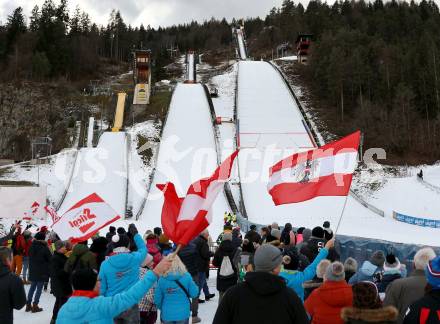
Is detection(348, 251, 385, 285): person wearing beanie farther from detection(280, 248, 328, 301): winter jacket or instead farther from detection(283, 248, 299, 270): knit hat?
detection(283, 248, 299, 270): knit hat

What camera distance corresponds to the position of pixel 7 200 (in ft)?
70.1

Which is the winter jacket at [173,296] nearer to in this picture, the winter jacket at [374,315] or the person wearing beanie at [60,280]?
the person wearing beanie at [60,280]

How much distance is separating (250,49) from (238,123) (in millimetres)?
55769

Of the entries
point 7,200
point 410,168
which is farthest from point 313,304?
point 410,168

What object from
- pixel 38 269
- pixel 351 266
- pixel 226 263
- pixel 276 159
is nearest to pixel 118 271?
pixel 226 263

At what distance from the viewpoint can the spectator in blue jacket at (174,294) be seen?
5500 millimetres

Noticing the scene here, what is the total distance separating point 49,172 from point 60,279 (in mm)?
25233

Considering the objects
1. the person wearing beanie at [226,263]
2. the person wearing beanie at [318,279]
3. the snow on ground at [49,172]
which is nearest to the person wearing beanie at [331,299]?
the person wearing beanie at [318,279]

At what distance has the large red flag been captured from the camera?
461 centimetres

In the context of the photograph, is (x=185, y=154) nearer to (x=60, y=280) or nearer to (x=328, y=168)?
(x=60, y=280)

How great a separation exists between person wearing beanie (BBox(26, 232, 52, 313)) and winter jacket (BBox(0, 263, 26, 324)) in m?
4.15

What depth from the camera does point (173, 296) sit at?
552 centimetres

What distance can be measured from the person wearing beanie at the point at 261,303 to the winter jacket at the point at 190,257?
4.42 metres

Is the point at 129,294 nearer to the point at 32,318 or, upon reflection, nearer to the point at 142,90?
the point at 32,318
